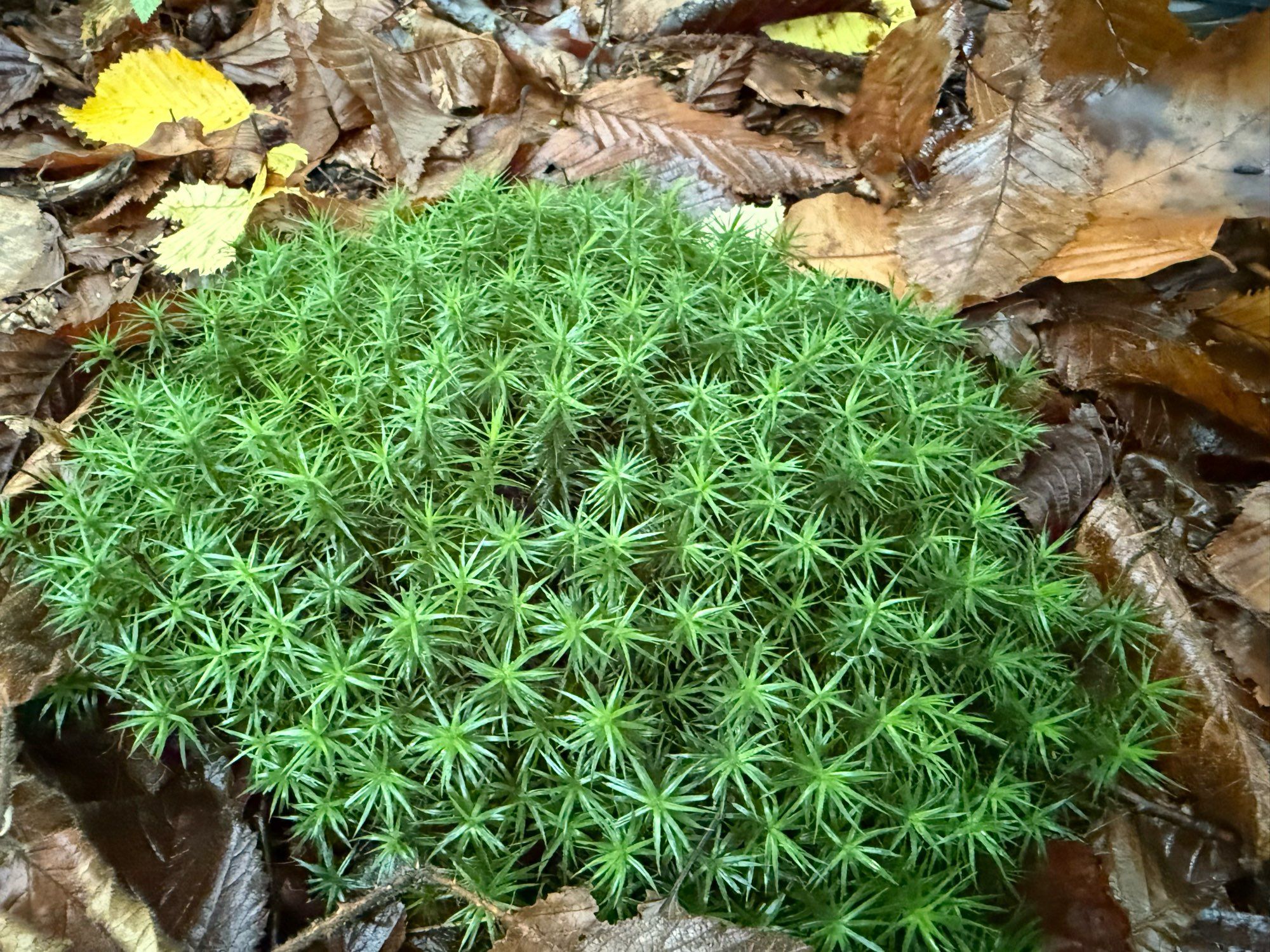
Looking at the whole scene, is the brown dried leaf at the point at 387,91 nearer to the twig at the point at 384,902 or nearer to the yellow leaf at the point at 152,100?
the yellow leaf at the point at 152,100

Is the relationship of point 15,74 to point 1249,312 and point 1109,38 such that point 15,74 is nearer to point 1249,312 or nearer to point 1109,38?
point 1109,38

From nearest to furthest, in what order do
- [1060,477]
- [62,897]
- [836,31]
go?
[62,897]
[1060,477]
[836,31]

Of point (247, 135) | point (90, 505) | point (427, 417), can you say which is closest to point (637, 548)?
point (427, 417)

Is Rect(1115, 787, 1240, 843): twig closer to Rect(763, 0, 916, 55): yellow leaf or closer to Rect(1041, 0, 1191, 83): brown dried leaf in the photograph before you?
Rect(1041, 0, 1191, 83): brown dried leaf

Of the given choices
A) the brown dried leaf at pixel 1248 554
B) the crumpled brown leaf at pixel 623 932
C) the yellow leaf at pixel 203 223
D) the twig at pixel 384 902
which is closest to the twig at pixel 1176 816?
the brown dried leaf at pixel 1248 554

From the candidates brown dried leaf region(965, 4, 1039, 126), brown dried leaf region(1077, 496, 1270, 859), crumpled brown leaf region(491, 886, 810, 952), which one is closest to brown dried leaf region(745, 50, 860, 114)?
brown dried leaf region(965, 4, 1039, 126)

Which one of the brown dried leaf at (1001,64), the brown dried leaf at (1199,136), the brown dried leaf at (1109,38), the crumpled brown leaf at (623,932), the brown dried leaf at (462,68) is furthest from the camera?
the brown dried leaf at (462,68)

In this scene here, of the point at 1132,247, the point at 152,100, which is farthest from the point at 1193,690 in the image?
the point at 152,100
